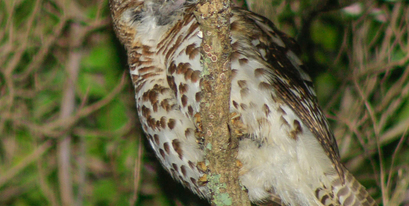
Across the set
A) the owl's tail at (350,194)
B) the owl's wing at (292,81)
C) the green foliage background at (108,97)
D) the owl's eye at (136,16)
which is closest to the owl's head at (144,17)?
the owl's eye at (136,16)

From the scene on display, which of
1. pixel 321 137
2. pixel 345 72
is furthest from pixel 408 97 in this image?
pixel 321 137

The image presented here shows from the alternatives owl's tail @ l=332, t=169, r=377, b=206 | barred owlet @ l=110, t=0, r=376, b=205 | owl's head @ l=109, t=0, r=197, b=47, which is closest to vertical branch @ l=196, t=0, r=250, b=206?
barred owlet @ l=110, t=0, r=376, b=205

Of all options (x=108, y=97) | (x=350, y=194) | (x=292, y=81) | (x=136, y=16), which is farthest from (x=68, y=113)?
(x=350, y=194)

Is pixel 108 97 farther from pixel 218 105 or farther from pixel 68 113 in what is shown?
pixel 218 105

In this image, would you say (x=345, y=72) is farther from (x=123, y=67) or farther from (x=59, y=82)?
(x=59, y=82)

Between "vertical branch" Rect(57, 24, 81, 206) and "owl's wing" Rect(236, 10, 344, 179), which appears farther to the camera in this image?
"vertical branch" Rect(57, 24, 81, 206)

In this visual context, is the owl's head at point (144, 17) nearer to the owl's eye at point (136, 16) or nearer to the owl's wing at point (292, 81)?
the owl's eye at point (136, 16)

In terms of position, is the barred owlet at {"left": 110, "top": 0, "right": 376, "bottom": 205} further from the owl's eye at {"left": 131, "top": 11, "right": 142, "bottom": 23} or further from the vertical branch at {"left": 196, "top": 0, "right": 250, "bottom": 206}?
the vertical branch at {"left": 196, "top": 0, "right": 250, "bottom": 206}
